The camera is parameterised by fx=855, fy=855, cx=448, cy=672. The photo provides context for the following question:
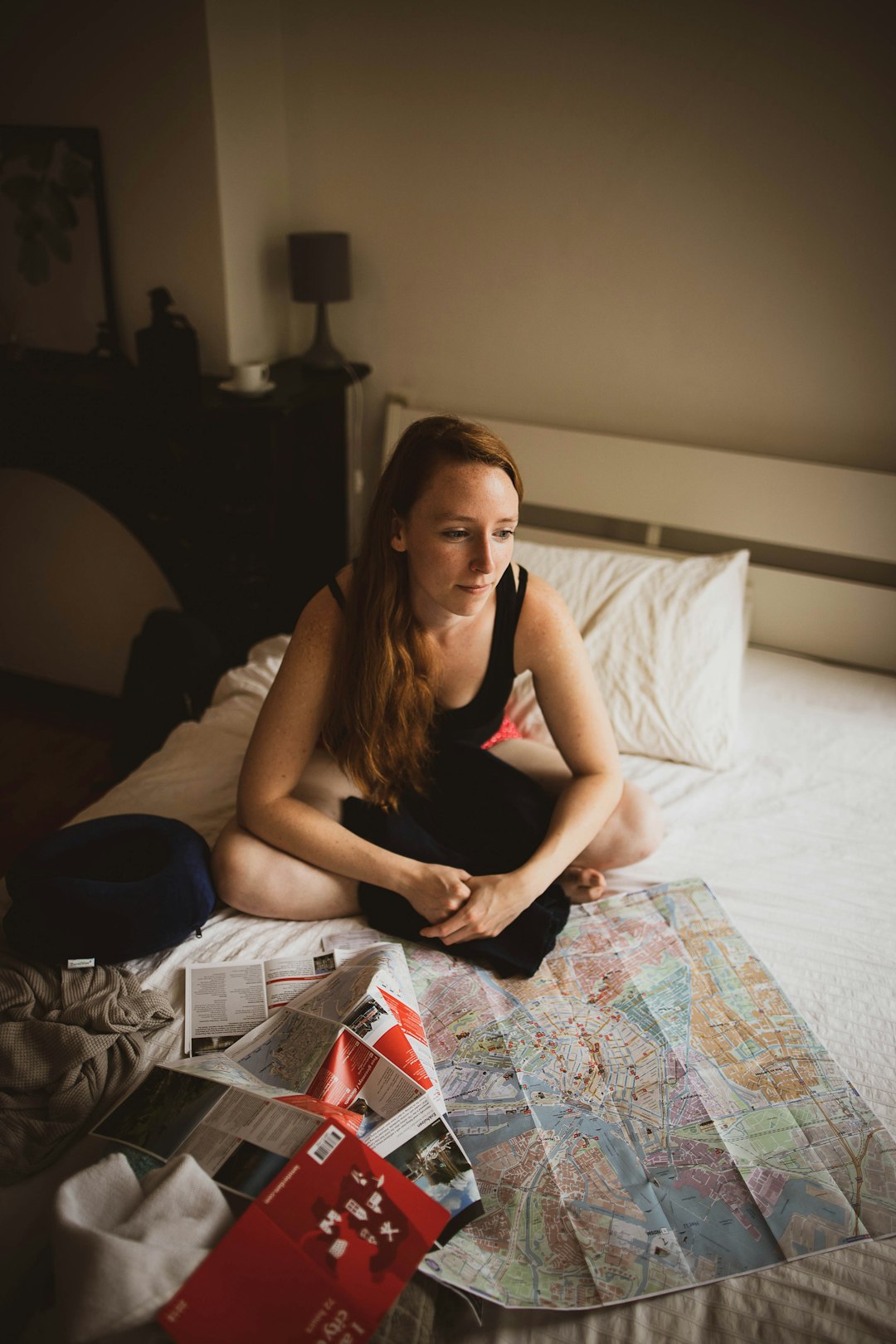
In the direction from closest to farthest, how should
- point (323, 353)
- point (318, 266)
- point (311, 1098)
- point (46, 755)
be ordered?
1. point (311, 1098)
2. point (318, 266)
3. point (323, 353)
4. point (46, 755)

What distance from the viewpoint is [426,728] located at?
1451mm

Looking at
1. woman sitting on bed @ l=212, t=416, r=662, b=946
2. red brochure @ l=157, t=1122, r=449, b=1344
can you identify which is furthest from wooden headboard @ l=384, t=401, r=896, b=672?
red brochure @ l=157, t=1122, r=449, b=1344

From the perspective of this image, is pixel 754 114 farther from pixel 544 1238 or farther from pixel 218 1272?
pixel 218 1272

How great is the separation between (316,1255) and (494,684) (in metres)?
0.85

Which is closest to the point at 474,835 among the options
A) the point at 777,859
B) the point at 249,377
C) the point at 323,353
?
the point at 777,859

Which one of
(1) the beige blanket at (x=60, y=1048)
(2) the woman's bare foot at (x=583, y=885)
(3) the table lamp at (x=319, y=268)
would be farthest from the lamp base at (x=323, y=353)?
(1) the beige blanket at (x=60, y=1048)

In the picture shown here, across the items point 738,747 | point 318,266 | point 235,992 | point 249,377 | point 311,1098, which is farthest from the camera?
point 318,266

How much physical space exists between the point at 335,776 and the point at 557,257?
4.98 ft

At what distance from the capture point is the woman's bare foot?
1407 mm

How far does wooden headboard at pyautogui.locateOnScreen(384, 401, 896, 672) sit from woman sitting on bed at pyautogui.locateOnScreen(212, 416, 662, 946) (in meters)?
0.89

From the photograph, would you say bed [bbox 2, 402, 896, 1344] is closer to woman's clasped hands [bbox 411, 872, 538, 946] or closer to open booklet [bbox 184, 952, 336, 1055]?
open booklet [bbox 184, 952, 336, 1055]

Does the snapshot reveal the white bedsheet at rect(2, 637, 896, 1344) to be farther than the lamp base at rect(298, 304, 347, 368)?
No

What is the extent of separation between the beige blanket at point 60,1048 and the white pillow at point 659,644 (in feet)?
3.07

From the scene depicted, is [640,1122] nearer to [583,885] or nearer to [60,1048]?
[583,885]
